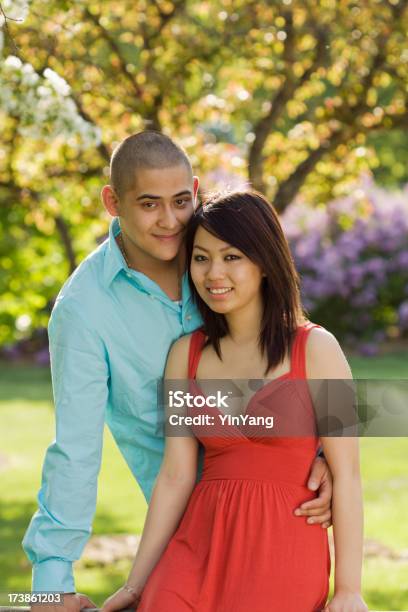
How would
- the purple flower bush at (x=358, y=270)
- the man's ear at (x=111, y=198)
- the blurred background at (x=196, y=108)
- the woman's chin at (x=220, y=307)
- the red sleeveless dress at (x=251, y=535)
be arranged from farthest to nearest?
the purple flower bush at (x=358, y=270) → the blurred background at (x=196, y=108) → the man's ear at (x=111, y=198) → the woman's chin at (x=220, y=307) → the red sleeveless dress at (x=251, y=535)

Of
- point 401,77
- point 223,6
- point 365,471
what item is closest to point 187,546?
point 401,77

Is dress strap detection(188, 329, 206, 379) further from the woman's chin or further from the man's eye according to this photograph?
the man's eye

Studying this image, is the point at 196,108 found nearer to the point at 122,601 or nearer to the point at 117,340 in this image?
the point at 117,340

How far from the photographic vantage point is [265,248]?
9.70 ft

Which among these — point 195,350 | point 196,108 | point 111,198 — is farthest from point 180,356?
point 196,108

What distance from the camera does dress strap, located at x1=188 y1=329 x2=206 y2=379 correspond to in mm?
3092

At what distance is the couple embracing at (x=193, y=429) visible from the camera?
9.19 ft

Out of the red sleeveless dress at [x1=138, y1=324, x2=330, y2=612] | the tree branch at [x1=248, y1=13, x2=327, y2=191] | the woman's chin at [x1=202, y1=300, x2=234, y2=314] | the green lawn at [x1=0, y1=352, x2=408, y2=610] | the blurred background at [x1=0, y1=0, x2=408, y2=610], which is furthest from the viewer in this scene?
the green lawn at [x1=0, y1=352, x2=408, y2=610]

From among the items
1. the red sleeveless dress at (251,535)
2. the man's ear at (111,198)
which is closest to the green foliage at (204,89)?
the man's ear at (111,198)

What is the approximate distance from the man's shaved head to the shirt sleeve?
421mm

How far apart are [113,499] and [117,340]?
5862 millimetres

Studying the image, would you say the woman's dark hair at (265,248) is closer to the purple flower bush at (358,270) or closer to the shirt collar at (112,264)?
the shirt collar at (112,264)

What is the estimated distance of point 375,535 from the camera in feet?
24.4

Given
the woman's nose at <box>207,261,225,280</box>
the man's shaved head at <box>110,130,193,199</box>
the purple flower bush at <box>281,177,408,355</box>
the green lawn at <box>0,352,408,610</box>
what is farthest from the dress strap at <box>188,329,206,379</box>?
the purple flower bush at <box>281,177,408,355</box>
